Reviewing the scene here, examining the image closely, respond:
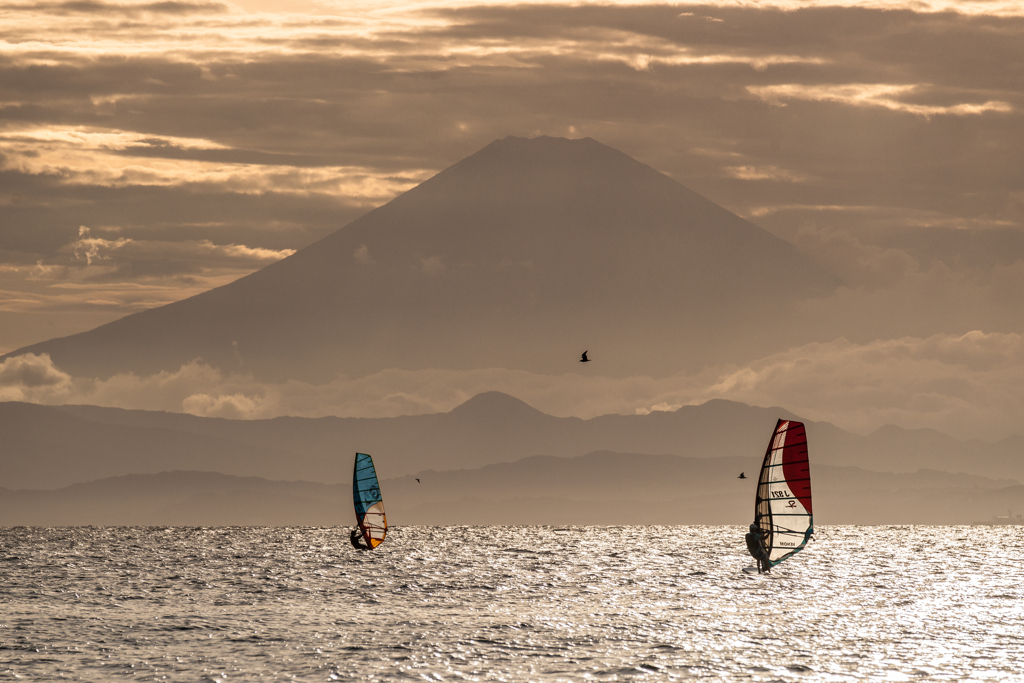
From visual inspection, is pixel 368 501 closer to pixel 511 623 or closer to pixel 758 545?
pixel 758 545

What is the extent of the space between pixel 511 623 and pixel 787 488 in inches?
617

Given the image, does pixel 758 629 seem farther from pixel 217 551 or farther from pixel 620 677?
pixel 217 551

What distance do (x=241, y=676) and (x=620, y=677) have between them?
41.5 ft

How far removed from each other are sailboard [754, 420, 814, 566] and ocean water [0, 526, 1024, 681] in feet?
12.8

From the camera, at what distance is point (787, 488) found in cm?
5934

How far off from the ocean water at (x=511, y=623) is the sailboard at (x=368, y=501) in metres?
6.09

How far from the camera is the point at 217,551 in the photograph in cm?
13850

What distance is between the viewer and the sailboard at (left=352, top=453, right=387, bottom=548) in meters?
98.9

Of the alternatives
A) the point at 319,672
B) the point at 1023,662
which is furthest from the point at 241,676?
the point at 1023,662

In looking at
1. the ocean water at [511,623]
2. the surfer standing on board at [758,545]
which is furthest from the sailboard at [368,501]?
the surfer standing on board at [758,545]

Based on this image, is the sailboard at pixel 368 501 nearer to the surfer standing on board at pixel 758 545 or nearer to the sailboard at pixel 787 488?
the surfer standing on board at pixel 758 545

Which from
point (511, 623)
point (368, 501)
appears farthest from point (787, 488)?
point (368, 501)

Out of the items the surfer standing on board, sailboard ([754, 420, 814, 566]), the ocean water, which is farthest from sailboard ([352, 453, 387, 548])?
sailboard ([754, 420, 814, 566])

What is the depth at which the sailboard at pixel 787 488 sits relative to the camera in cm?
5866
